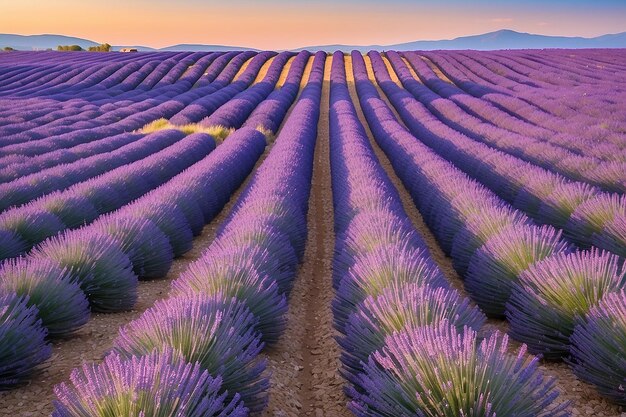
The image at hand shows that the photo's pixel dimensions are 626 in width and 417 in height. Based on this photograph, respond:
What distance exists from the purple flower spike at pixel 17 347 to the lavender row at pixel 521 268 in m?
2.83

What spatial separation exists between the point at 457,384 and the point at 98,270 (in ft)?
9.99

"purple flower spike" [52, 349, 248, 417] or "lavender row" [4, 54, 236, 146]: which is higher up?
"purple flower spike" [52, 349, 248, 417]

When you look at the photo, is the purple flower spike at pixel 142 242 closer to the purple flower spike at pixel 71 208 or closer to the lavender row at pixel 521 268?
the purple flower spike at pixel 71 208

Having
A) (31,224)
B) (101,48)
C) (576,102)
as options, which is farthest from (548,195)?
(101,48)

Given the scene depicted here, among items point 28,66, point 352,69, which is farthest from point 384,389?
point 28,66

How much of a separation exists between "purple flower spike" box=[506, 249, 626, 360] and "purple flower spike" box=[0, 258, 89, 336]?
2.89 m

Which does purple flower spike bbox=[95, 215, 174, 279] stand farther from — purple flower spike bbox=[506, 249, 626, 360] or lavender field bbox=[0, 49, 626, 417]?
purple flower spike bbox=[506, 249, 626, 360]

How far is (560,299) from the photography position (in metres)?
3.29

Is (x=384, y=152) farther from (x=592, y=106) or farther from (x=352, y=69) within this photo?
(x=352, y=69)

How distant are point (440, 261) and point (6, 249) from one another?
429 cm

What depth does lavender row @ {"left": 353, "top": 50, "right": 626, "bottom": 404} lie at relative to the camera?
10.7 ft

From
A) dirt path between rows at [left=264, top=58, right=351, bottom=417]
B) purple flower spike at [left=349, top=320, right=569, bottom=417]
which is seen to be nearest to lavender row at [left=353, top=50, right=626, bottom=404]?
purple flower spike at [left=349, top=320, right=569, bottom=417]

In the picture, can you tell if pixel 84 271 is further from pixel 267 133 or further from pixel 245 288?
pixel 267 133

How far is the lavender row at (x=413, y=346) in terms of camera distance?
81.5 inches
